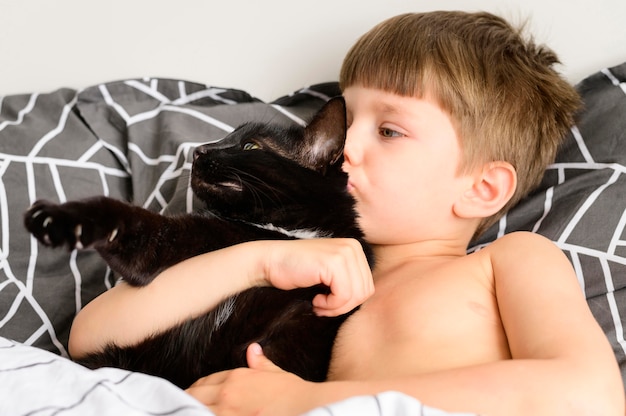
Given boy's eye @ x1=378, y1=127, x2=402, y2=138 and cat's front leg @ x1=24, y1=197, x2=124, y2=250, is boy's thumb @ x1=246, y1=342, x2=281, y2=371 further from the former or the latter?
boy's eye @ x1=378, y1=127, x2=402, y2=138

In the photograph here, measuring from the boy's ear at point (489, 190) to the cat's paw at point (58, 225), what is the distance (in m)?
0.82

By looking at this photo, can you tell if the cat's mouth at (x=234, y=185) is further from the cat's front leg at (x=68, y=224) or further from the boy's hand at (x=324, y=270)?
the cat's front leg at (x=68, y=224)

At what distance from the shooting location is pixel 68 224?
37.2 inches

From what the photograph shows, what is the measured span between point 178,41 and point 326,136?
0.88 metres

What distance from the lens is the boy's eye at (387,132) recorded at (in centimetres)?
133

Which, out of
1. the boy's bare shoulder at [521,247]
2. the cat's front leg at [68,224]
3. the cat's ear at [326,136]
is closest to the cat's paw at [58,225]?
the cat's front leg at [68,224]

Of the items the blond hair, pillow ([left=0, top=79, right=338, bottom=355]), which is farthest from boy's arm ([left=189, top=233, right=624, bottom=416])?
pillow ([left=0, top=79, right=338, bottom=355])

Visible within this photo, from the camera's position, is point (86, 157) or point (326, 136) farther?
point (86, 157)

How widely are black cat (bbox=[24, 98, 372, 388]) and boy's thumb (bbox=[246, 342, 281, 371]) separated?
0.08 feet

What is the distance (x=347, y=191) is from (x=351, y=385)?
0.45 meters

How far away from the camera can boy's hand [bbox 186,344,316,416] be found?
0.99 metres

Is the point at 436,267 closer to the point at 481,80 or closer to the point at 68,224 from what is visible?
the point at 481,80

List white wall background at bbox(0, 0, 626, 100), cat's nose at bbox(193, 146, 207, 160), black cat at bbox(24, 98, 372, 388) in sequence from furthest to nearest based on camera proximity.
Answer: white wall background at bbox(0, 0, 626, 100)
cat's nose at bbox(193, 146, 207, 160)
black cat at bbox(24, 98, 372, 388)

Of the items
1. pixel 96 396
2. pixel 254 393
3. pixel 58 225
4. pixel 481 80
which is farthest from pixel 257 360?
pixel 481 80
